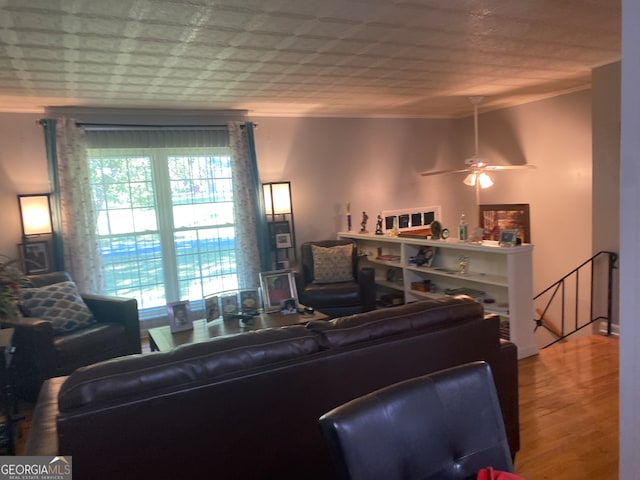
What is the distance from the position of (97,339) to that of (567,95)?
5.37 meters

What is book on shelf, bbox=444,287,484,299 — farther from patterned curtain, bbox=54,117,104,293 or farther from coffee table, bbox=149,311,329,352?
patterned curtain, bbox=54,117,104,293

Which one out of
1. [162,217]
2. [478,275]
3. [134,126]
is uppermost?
[134,126]

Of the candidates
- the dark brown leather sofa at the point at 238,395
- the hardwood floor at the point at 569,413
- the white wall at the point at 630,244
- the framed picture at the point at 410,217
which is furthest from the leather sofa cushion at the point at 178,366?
the framed picture at the point at 410,217

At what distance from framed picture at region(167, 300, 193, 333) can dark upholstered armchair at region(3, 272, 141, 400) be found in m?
0.57

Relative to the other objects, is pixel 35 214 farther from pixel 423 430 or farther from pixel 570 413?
pixel 570 413

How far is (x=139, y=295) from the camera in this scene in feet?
16.2

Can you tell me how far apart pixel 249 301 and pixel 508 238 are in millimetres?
2141

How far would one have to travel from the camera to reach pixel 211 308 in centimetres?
353

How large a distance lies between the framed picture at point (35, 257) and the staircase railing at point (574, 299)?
15.8 ft

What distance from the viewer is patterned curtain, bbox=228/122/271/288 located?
5.16 m

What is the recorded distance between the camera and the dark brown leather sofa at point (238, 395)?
1.45 m

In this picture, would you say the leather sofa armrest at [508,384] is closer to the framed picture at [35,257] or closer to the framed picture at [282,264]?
the framed picture at [282,264]

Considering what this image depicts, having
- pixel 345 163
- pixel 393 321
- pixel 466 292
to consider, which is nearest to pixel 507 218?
pixel 345 163

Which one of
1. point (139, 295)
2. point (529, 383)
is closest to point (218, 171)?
point (139, 295)
